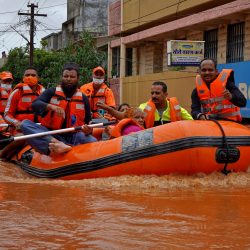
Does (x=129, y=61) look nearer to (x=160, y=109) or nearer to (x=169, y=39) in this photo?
(x=169, y=39)

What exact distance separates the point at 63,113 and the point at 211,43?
1157cm

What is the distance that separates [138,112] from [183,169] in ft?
5.28

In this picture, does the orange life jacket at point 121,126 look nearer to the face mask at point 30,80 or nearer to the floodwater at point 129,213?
the floodwater at point 129,213

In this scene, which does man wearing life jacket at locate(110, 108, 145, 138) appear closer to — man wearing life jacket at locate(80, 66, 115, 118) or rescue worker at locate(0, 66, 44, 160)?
rescue worker at locate(0, 66, 44, 160)

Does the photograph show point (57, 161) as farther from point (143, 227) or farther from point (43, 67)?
point (43, 67)

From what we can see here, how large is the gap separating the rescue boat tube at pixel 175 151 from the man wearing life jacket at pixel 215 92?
1.48 feet

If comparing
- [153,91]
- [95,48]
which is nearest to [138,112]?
[153,91]

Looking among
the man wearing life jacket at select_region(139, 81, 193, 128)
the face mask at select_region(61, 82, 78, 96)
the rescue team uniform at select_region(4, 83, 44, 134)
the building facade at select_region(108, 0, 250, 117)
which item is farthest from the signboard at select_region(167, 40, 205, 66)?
the face mask at select_region(61, 82, 78, 96)

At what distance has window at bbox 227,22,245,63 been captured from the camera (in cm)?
1587

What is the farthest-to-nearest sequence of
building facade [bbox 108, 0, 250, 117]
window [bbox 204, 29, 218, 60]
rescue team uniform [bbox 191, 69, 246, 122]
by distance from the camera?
window [bbox 204, 29, 218, 60], building facade [bbox 108, 0, 250, 117], rescue team uniform [bbox 191, 69, 246, 122]

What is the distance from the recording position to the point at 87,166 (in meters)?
6.41

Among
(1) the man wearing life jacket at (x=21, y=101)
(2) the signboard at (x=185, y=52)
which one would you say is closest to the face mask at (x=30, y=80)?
(1) the man wearing life jacket at (x=21, y=101)

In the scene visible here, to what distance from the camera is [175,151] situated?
582 cm

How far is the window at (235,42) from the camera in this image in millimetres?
15868
